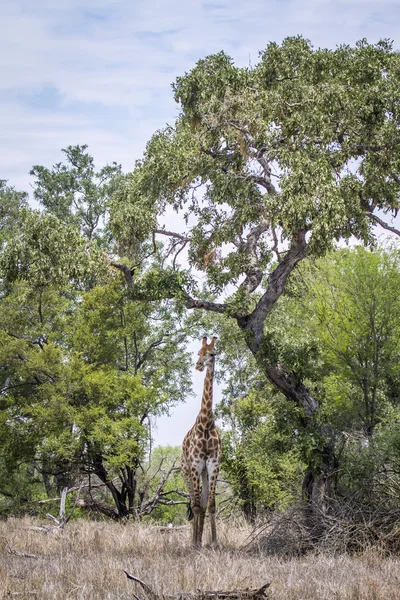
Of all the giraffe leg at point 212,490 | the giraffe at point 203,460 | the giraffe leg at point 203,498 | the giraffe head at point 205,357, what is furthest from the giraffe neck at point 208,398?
the giraffe leg at point 203,498

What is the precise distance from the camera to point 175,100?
51.1 feet

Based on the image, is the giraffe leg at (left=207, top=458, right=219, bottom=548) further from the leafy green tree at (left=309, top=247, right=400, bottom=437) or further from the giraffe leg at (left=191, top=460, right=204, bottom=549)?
the leafy green tree at (left=309, top=247, right=400, bottom=437)

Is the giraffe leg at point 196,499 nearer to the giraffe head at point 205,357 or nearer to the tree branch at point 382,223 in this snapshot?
the giraffe head at point 205,357

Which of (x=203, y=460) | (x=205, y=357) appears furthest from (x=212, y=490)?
(x=205, y=357)

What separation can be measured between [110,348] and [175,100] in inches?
428

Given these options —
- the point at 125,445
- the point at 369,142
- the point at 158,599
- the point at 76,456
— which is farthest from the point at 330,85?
the point at 76,456

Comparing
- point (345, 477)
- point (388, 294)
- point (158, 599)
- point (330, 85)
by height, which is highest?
point (330, 85)

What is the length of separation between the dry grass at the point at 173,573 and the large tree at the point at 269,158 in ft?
12.0

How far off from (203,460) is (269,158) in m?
5.98

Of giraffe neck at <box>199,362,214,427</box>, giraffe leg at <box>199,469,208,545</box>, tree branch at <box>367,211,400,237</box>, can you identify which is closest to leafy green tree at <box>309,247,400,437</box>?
tree branch at <box>367,211,400,237</box>

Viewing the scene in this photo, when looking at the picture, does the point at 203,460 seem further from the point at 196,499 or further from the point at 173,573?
the point at 173,573

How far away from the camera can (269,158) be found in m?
14.3

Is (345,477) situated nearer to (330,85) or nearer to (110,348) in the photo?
(330,85)

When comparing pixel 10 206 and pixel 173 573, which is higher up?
pixel 10 206
